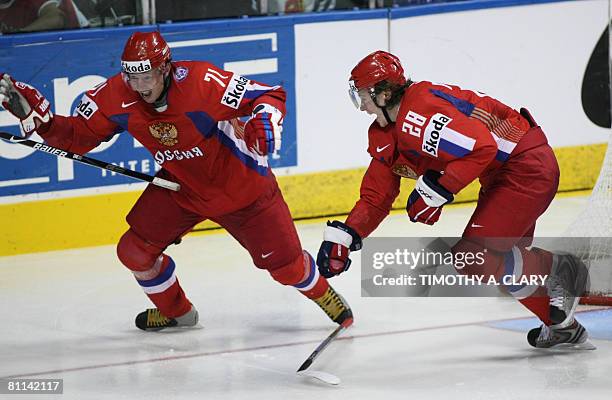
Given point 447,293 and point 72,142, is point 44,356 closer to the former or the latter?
point 72,142

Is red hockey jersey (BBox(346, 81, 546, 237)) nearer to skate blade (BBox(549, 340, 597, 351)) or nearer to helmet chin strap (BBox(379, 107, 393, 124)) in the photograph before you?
helmet chin strap (BBox(379, 107, 393, 124))

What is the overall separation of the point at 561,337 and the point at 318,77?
2.93 metres

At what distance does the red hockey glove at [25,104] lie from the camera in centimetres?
509

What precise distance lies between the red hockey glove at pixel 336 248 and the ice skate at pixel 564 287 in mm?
795

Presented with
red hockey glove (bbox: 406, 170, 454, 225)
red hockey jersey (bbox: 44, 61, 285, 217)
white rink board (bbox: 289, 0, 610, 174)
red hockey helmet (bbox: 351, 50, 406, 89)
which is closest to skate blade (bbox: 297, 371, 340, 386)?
red hockey glove (bbox: 406, 170, 454, 225)

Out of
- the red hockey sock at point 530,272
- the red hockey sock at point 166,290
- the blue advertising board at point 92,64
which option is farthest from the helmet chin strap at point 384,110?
the blue advertising board at point 92,64

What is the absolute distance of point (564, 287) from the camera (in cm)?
520

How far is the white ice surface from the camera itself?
4.78m

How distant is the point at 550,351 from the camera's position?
5133mm

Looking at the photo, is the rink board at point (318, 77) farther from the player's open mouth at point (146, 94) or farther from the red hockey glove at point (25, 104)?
the player's open mouth at point (146, 94)

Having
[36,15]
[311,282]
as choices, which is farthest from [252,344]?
[36,15]

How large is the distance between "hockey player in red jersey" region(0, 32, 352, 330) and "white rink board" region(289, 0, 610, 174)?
2.25m

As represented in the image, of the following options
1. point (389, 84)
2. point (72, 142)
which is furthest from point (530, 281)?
point (72, 142)

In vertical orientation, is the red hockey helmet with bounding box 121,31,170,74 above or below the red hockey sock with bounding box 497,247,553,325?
above
